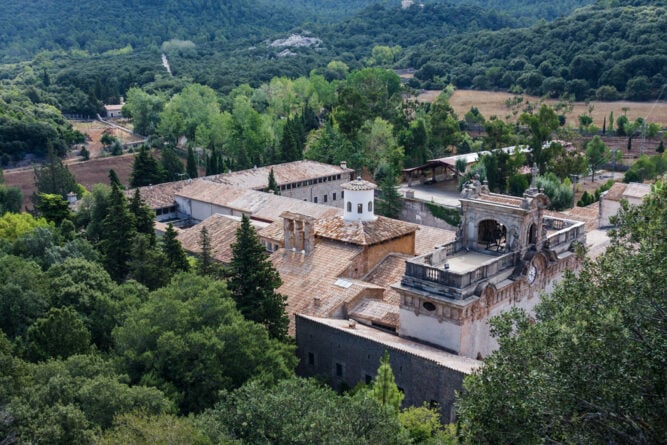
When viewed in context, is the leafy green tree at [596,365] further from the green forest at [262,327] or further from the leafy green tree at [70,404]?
the leafy green tree at [70,404]

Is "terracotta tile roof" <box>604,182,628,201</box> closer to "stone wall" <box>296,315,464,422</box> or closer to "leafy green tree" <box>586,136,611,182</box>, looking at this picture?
"stone wall" <box>296,315,464,422</box>

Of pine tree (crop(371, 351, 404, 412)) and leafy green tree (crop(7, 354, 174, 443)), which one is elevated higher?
leafy green tree (crop(7, 354, 174, 443))

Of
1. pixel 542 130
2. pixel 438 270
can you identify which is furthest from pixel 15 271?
pixel 542 130

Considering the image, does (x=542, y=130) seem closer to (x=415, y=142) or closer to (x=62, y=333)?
(x=415, y=142)

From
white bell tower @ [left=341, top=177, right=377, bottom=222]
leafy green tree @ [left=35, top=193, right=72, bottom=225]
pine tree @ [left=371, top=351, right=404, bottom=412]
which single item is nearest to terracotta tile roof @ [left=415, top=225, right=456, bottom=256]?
white bell tower @ [left=341, top=177, right=377, bottom=222]

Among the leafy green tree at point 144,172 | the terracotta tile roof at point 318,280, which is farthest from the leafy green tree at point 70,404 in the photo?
the leafy green tree at point 144,172

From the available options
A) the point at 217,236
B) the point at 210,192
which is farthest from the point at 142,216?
the point at 210,192
